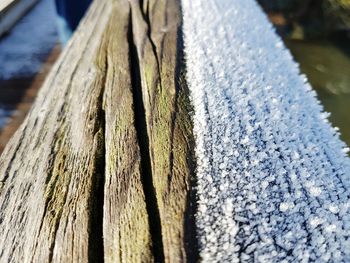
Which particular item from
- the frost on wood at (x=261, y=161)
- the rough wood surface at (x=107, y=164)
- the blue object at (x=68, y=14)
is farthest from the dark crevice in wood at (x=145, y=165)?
the blue object at (x=68, y=14)

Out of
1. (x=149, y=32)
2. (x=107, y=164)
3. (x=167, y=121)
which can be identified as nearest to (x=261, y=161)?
(x=167, y=121)

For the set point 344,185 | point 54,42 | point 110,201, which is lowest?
point 54,42

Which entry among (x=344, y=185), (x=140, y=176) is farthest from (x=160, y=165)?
(x=344, y=185)

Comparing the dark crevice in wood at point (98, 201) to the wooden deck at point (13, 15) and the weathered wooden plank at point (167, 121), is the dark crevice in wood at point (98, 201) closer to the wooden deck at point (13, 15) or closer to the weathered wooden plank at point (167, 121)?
the weathered wooden plank at point (167, 121)

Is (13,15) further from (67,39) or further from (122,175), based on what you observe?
(122,175)

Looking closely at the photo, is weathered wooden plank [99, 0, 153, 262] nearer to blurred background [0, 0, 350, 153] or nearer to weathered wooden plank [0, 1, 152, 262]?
weathered wooden plank [0, 1, 152, 262]

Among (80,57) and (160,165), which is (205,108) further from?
(80,57)
